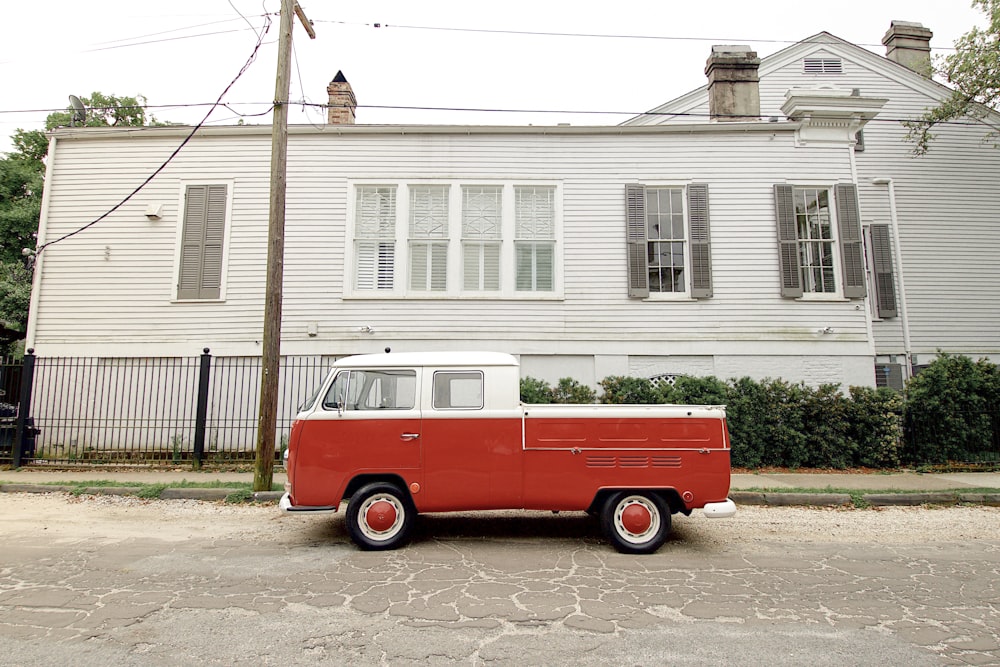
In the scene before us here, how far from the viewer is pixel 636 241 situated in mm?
12602

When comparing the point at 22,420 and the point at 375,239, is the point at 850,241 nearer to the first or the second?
the point at 375,239

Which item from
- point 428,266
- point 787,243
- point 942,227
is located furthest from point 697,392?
point 942,227

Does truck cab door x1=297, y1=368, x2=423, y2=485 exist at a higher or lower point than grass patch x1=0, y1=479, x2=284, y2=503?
higher

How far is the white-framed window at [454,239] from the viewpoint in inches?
493

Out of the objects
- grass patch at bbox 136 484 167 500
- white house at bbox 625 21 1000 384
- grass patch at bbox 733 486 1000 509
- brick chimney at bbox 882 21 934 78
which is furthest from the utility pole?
brick chimney at bbox 882 21 934 78

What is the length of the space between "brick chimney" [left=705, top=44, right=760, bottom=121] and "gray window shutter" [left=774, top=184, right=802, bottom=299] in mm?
2521

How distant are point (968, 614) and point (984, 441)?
8783 mm

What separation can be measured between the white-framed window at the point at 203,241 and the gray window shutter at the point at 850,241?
13509 mm

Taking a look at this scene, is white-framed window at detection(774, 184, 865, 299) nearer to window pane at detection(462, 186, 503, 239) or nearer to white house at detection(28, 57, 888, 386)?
white house at detection(28, 57, 888, 386)

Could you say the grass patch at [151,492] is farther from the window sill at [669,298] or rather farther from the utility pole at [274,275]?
the window sill at [669,298]

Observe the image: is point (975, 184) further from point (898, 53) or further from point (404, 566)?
point (404, 566)

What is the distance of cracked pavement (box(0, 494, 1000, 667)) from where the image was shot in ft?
12.2

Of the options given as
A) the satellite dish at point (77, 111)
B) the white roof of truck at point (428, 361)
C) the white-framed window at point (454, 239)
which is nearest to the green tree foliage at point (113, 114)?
the satellite dish at point (77, 111)

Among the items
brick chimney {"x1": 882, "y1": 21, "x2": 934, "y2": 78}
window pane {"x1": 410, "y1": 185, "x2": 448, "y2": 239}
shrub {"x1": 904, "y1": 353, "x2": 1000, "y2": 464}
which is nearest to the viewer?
shrub {"x1": 904, "y1": 353, "x2": 1000, "y2": 464}
